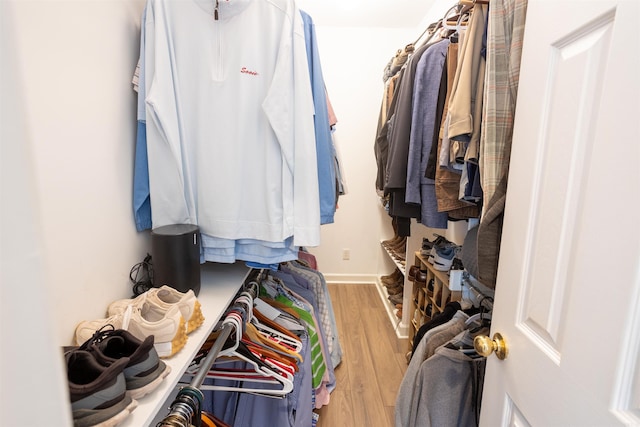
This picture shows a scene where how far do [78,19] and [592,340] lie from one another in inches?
48.1

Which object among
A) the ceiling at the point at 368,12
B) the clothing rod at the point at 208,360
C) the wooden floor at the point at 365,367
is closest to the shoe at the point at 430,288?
the wooden floor at the point at 365,367

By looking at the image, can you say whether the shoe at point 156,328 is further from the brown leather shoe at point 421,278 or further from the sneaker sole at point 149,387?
the brown leather shoe at point 421,278

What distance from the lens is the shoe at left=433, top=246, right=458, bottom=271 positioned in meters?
1.45

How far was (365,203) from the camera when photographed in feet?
9.68

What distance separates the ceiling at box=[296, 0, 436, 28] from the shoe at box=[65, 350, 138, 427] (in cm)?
253

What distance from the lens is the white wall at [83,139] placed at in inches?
24.8

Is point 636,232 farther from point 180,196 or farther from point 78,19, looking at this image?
point 78,19

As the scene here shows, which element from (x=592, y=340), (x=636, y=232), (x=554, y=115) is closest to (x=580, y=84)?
(x=554, y=115)

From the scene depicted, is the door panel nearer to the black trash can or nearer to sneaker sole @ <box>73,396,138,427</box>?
sneaker sole @ <box>73,396,138,427</box>

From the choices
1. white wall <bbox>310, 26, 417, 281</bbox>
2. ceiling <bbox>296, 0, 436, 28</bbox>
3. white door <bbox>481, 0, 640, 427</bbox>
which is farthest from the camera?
white wall <bbox>310, 26, 417, 281</bbox>

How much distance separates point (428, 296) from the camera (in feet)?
5.46

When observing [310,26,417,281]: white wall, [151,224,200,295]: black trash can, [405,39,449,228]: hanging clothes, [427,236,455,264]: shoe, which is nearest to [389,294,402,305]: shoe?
[310,26,417,281]: white wall

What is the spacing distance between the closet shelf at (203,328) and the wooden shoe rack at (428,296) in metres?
0.95

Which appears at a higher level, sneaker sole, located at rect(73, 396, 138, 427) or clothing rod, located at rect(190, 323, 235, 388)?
sneaker sole, located at rect(73, 396, 138, 427)
